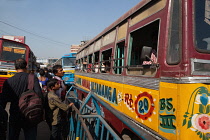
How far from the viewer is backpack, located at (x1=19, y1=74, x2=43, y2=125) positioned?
2764 mm

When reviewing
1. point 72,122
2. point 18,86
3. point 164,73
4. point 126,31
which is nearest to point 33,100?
point 18,86

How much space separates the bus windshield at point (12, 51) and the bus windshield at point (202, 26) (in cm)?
1039

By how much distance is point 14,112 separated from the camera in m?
2.92

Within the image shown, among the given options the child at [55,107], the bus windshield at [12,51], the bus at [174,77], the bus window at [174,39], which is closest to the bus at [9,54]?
the bus windshield at [12,51]

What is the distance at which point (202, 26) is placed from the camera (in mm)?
2303

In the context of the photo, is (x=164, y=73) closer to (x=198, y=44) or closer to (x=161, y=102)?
(x=161, y=102)

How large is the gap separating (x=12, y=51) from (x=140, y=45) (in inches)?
352

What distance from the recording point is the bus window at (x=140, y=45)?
291 centimetres

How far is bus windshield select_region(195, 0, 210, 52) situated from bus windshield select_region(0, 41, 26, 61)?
10395 millimetres

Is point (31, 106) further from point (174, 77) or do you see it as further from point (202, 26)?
point (202, 26)

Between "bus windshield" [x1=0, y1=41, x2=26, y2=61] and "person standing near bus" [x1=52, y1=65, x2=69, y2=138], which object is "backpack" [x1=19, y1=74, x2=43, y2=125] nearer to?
Result: "person standing near bus" [x1=52, y1=65, x2=69, y2=138]

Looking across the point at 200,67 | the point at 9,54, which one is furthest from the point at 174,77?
the point at 9,54

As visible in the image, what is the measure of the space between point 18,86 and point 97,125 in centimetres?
142

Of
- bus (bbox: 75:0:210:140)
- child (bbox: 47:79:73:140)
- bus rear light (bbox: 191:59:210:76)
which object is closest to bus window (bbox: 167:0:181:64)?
bus (bbox: 75:0:210:140)
